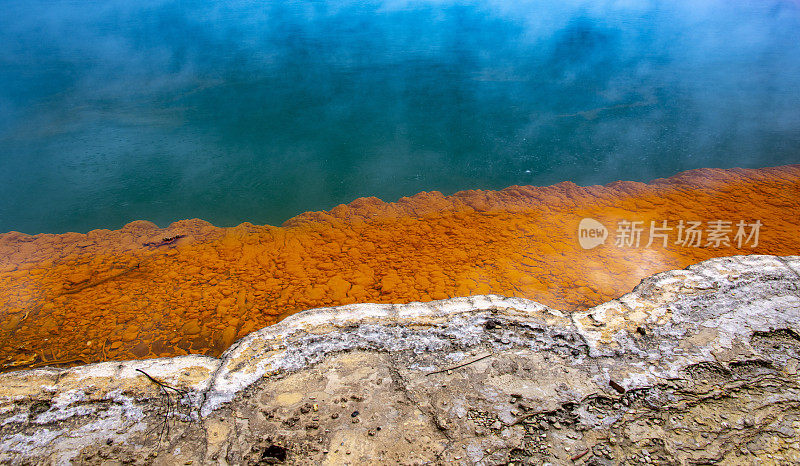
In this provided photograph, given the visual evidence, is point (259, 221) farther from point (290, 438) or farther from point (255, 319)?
point (290, 438)

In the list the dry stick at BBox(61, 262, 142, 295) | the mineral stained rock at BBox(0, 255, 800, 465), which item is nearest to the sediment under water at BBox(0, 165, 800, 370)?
the dry stick at BBox(61, 262, 142, 295)

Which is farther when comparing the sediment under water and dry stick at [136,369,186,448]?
the sediment under water

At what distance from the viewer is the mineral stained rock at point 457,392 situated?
164 cm

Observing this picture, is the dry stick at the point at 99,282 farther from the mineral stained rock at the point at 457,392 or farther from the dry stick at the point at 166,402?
the dry stick at the point at 166,402

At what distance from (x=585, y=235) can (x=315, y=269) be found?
9.23ft

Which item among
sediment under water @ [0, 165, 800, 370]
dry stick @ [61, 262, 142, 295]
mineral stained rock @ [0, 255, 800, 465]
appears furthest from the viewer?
dry stick @ [61, 262, 142, 295]

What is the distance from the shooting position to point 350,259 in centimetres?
380

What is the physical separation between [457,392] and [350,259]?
213 cm

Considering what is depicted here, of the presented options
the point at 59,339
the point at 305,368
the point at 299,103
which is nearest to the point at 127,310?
the point at 59,339

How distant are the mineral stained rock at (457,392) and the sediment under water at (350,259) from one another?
0.91 m

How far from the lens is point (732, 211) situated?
14.6 ft

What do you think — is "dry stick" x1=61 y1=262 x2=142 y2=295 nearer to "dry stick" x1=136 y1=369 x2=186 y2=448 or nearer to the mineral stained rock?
the mineral stained rock

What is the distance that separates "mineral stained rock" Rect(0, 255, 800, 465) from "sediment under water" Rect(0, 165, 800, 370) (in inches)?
35.7

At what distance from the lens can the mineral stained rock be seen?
1.64 meters
